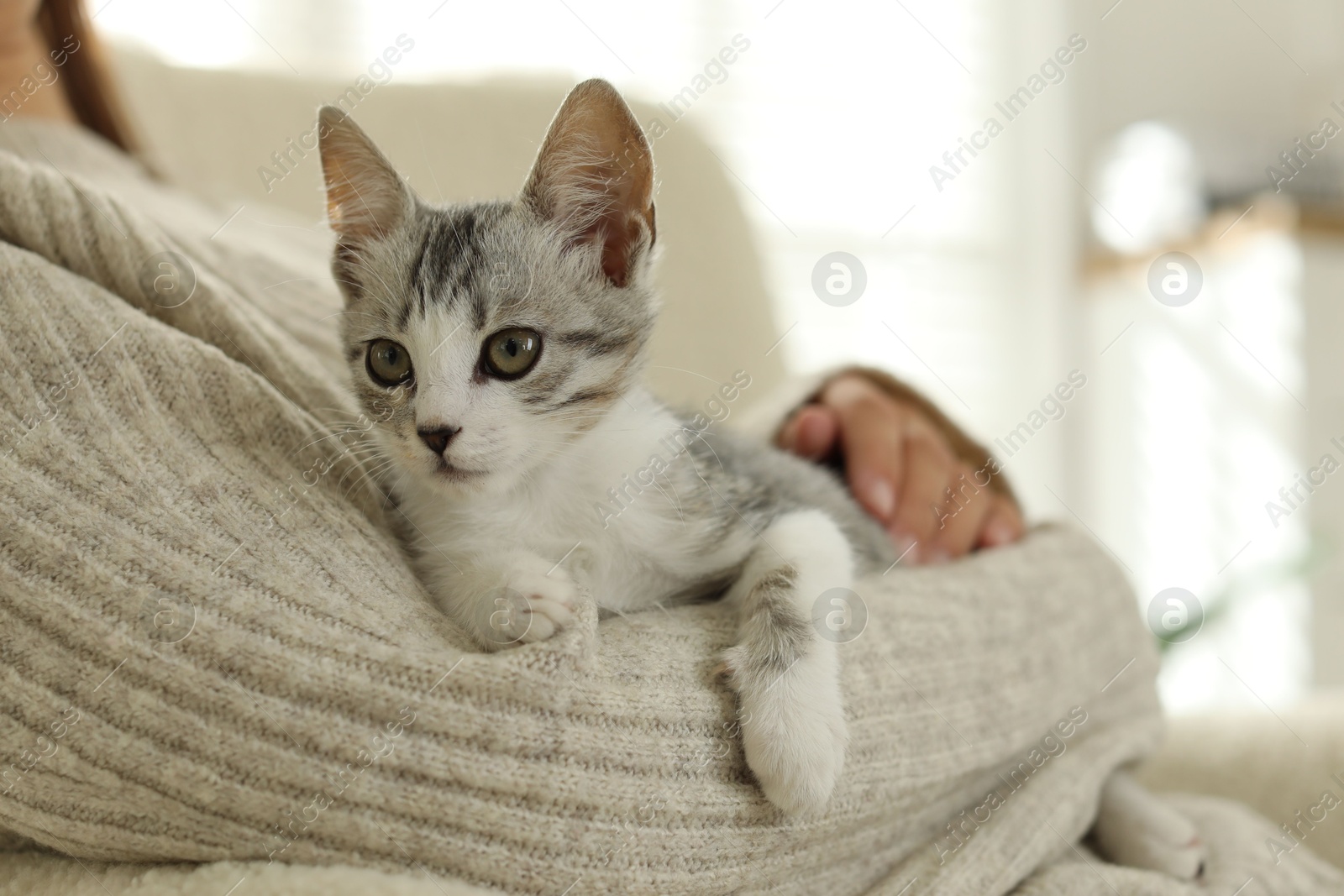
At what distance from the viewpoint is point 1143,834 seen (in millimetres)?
1038

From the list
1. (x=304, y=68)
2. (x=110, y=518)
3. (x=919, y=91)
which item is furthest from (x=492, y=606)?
(x=919, y=91)

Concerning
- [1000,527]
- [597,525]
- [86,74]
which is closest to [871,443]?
[1000,527]

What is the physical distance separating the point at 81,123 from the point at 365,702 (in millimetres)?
1372

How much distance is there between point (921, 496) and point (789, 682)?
656mm

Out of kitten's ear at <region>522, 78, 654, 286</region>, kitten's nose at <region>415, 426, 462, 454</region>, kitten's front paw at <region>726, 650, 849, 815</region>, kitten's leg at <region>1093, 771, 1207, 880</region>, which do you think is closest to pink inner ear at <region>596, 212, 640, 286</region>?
kitten's ear at <region>522, 78, 654, 286</region>

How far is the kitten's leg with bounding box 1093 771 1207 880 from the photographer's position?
3.34 ft

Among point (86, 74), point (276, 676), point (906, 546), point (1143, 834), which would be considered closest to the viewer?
point (276, 676)

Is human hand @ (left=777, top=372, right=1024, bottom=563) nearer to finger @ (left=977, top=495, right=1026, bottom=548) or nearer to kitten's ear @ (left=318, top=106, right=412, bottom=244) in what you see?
finger @ (left=977, top=495, right=1026, bottom=548)

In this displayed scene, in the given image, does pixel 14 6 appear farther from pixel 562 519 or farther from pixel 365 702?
pixel 365 702

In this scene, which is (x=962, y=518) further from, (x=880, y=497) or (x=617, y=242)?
(x=617, y=242)

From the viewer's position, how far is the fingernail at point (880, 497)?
4.31 ft

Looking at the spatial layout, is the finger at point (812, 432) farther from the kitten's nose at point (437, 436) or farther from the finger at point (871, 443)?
the kitten's nose at point (437, 436)

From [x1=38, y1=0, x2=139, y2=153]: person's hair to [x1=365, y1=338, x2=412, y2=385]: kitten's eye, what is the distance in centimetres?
98

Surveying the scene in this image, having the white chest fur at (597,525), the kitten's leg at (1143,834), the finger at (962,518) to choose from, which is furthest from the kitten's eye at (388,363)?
the kitten's leg at (1143,834)
